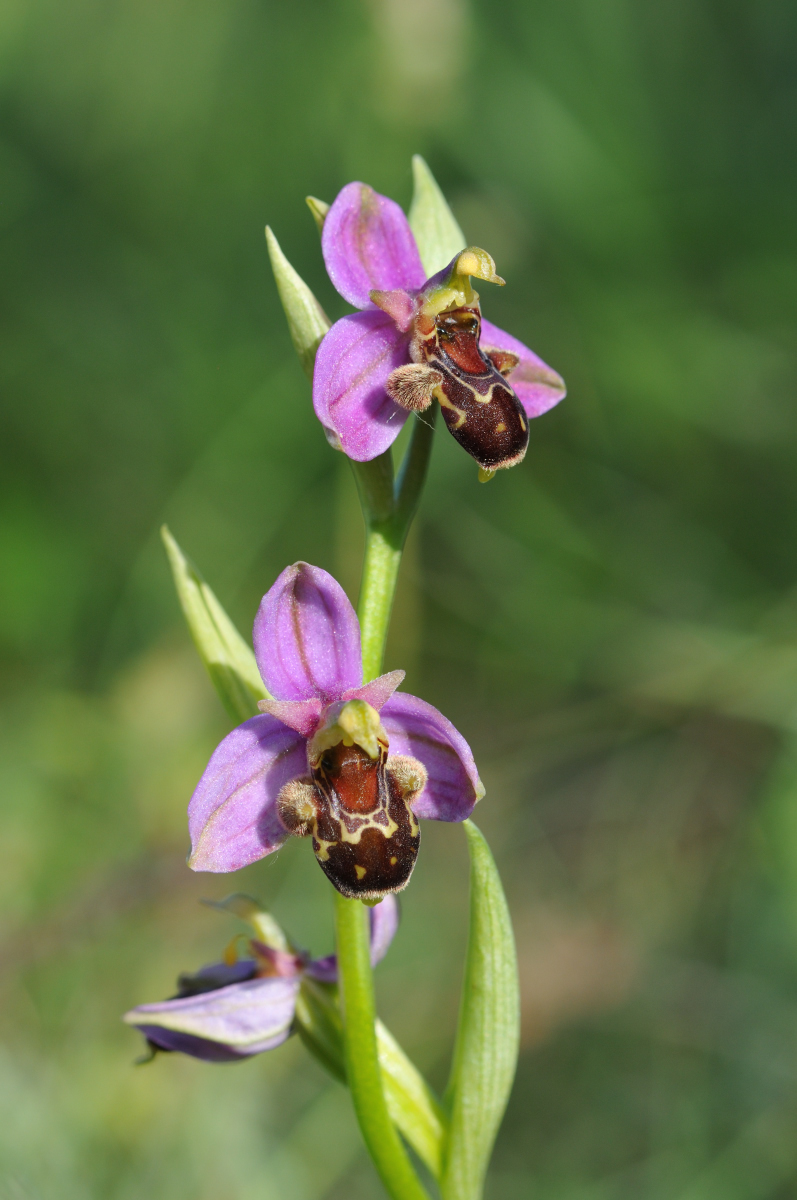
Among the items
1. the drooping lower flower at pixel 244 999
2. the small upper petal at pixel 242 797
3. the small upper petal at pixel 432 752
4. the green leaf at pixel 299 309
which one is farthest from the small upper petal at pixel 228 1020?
the green leaf at pixel 299 309

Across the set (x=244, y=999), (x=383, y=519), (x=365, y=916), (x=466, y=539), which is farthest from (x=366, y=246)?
(x=466, y=539)

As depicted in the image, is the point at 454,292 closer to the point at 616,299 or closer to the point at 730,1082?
the point at 730,1082

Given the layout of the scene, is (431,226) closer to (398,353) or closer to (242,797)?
(398,353)

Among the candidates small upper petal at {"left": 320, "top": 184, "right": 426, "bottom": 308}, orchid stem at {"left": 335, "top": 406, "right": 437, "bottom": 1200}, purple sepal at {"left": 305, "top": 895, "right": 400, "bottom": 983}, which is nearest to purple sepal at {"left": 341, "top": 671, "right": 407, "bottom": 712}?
orchid stem at {"left": 335, "top": 406, "right": 437, "bottom": 1200}

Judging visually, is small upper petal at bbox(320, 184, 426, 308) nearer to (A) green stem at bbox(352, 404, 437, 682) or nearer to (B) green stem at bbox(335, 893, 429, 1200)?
(A) green stem at bbox(352, 404, 437, 682)

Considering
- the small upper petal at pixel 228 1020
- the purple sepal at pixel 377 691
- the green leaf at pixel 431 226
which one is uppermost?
the green leaf at pixel 431 226

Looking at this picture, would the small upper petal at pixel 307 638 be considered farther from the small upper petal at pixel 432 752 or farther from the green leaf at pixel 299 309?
the green leaf at pixel 299 309

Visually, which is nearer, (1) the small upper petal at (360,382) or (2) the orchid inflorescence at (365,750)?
(2) the orchid inflorescence at (365,750)

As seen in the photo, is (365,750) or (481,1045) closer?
(365,750)

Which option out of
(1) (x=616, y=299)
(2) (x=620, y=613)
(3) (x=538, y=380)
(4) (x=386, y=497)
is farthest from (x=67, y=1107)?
(1) (x=616, y=299)
